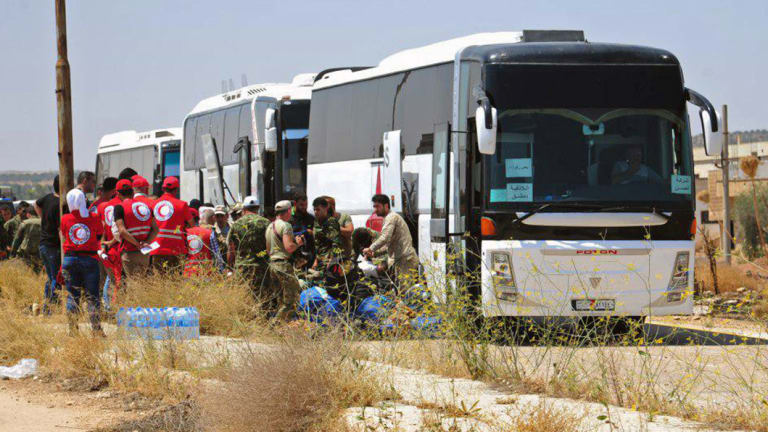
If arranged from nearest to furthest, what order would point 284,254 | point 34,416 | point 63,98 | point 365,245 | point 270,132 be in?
point 34,416 < point 284,254 < point 365,245 < point 63,98 < point 270,132

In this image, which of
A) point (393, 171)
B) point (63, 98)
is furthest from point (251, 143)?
point (63, 98)

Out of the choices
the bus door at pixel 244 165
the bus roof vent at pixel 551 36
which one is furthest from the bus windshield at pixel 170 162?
the bus roof vent at pixel 551 36

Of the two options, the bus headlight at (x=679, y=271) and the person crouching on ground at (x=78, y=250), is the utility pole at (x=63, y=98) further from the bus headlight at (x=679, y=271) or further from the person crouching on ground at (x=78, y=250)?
the bus headlight at (x=679, y=271)

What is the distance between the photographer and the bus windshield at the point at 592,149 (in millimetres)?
13695

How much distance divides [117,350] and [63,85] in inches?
205

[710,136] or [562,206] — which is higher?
[710,136]

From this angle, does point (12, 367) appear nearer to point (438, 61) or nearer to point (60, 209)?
point (60, 209)

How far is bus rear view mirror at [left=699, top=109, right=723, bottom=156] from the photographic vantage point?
13.7 meters

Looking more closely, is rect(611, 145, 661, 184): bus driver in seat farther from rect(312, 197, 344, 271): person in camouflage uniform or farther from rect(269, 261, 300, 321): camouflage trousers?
rect(269, 261, 300, 321): camouflage trousers

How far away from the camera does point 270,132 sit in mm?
22234

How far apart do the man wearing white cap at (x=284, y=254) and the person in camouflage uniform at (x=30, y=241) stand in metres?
7.56

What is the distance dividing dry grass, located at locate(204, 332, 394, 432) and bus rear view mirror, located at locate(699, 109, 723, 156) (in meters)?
6.56

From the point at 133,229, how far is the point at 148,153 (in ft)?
73.6

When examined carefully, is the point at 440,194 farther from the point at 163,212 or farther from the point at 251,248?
the point at 163,212
